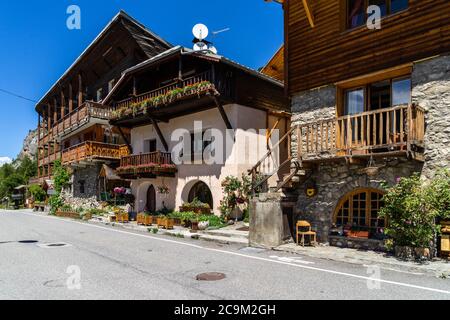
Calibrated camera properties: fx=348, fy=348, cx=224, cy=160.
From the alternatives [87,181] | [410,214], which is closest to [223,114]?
[410,214]

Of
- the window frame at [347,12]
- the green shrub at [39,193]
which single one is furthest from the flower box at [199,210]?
the green shrub at [39,193]

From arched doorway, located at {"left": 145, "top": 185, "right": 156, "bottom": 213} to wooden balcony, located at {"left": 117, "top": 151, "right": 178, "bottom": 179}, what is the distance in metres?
2.38

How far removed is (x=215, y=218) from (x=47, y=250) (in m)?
7.85

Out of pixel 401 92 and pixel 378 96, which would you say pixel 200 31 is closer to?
pixel 378 96

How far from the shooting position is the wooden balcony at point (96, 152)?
26.4 metres

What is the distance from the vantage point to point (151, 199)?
952 inches

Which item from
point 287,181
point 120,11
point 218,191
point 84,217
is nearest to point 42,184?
point 84,217

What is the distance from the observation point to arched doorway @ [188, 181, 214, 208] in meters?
19.5

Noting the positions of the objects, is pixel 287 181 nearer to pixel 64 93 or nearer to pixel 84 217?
pixel 84 217

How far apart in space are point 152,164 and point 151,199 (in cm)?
501

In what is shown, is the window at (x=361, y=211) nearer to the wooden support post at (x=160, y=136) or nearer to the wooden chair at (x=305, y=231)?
the wooden chair at (x=305, y=231)

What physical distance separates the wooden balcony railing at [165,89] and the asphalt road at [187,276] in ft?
29.9

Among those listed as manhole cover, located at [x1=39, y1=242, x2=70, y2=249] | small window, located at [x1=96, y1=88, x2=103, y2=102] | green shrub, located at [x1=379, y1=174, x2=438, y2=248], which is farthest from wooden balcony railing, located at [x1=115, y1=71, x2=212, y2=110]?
green shrub, located at [x1=379, y1=174, x2=438, y2=248]

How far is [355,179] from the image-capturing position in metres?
10.8
